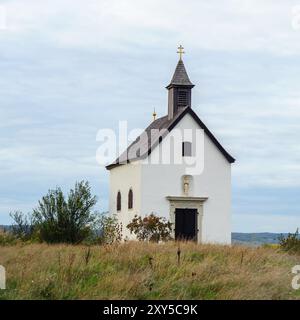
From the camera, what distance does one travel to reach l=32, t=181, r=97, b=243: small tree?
34812 millimetres

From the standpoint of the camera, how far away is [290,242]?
1132 inches

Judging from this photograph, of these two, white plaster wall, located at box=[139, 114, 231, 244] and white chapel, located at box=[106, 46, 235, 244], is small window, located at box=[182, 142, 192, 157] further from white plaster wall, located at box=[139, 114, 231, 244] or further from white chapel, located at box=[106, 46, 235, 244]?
white plaster wall, located at box=[139, 114, 231, 244]

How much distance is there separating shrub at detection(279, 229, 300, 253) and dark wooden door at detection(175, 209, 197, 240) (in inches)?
302

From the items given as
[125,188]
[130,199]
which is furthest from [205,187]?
[125,188]

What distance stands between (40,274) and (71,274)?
2.26 feet

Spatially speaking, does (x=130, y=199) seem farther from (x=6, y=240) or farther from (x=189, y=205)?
(x=6, y=240)

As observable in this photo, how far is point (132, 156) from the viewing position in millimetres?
39250

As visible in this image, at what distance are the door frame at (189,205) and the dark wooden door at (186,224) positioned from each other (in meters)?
0.20

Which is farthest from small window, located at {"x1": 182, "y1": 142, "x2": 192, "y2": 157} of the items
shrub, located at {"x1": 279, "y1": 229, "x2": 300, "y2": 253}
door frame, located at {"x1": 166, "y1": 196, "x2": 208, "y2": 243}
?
shrub, located at {"x1": 279, "y1": 229, "x2": 300, "y2": 253}

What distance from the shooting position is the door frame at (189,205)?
3656 cm

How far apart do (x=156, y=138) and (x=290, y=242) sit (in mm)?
10663

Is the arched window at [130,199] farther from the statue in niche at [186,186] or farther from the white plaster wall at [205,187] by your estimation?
the statue in niche at [186,186]

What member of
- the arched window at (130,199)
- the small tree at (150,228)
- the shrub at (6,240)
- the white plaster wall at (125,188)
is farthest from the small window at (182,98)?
the shrub at (6,240)
